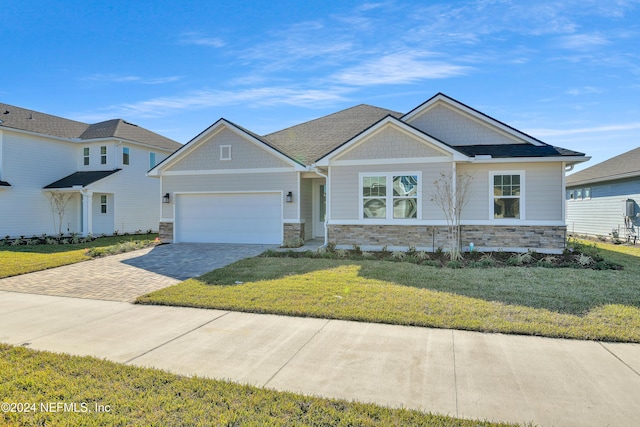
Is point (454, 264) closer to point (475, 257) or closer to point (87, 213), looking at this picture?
point (475, 257)

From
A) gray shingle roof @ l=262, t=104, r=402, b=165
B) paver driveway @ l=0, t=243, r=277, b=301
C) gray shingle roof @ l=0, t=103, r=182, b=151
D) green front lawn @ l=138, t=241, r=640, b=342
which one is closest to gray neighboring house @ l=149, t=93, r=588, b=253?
gray shingle roof @ l=262, t=104, r=402, b=165

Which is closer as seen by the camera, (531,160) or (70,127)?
(531,160)

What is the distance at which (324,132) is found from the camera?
18578 millimetres

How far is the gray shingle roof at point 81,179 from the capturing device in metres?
19.2

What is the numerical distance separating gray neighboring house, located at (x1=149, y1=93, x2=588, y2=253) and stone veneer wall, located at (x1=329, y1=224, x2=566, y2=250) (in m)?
0.03

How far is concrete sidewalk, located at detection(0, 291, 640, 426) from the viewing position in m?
3.26

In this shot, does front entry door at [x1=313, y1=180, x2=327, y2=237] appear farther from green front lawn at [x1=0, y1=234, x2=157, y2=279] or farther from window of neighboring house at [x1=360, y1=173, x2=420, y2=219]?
green front lawn at [x1=0, y1=234, x2=157, y2=279]

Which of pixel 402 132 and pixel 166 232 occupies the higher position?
pixel 402 132

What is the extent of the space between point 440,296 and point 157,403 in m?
5.04

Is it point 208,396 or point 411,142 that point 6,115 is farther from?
point 208,396

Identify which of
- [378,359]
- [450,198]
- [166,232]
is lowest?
[378,359]

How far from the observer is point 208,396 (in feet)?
10.9

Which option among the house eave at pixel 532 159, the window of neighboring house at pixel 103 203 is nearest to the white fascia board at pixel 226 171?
the house eave at pixel 532 159

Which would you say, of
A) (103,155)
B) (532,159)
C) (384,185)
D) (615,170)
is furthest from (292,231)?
(615,170)
